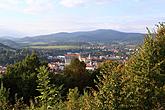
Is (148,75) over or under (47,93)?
over

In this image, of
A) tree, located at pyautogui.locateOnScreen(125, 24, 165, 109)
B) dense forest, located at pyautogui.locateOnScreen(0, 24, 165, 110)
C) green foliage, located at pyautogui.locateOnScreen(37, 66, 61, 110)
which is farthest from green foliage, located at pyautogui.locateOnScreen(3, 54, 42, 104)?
tree, located at pyautogui.locateOnScreen(125, 24, 165, 109)

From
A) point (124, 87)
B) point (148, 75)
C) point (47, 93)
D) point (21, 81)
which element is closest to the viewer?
point (124, 87)

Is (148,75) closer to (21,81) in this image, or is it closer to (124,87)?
(124,87)

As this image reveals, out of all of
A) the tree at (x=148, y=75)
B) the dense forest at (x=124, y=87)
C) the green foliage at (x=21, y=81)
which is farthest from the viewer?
the green foliage at (x=21, y=81)

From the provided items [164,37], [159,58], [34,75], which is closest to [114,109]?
[159,58]

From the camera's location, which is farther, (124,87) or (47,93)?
(47,93)

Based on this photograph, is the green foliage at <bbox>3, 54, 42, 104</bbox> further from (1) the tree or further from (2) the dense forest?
(1) the tree

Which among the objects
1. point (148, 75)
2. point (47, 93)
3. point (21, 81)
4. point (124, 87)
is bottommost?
point (21, 81)

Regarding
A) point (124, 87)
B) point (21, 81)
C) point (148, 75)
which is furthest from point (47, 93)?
point (21, 81)

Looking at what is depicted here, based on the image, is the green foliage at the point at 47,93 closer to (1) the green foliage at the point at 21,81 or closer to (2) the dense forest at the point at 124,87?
(2) the dense forest at the point at 124,87

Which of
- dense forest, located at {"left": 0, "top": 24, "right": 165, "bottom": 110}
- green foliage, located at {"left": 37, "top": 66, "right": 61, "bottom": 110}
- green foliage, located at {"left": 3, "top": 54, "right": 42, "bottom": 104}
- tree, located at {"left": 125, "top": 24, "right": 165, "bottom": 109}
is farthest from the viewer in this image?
green foliage, located at {"left": 3, "top": 54, "right": 42, "bottom": 104}

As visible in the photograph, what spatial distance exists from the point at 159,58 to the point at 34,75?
1040 inches

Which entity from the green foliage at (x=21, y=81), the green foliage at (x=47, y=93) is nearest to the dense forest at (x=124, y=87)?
the green foliage at (x=47, y=93)

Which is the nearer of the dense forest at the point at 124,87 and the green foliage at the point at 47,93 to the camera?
the dense forest at the point at 124,87
